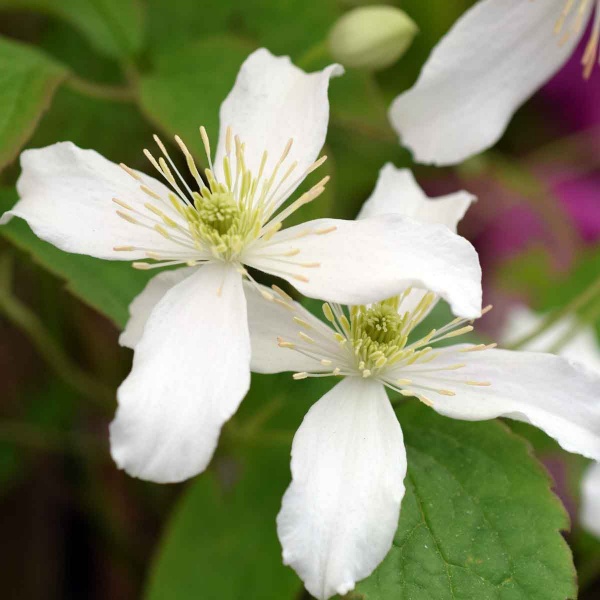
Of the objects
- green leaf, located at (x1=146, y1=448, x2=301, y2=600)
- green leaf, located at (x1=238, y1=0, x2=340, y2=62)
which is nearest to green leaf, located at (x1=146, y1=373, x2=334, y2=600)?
green leaf, located at (x1=146, y1=448, x2=301, y2=600)

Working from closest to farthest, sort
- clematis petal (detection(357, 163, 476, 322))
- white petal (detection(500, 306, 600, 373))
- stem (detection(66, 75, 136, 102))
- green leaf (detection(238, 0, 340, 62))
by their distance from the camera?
clematis petal (detection(357, 163, 476, 322)) < stem (detection(66, 75, 136, 102)) < green leaf (detection(238, 0, 340, 62)) < white petal (detection(500, 306, 600, 373))

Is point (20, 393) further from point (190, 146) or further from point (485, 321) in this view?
point (485, 321)

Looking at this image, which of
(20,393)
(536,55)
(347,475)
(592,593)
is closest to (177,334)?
(347,475)

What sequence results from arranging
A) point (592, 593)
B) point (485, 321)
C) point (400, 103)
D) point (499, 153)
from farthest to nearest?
point (499, 153) < point (485, 321) < point (592, 593) < point (400, 103)

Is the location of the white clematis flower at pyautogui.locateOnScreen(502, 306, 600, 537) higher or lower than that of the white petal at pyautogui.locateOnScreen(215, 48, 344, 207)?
lower

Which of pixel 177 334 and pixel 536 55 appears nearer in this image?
pixel 177 334

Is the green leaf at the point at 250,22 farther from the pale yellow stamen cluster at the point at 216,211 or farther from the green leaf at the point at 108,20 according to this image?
the pale yellow stamen cluster at the point at 216,211

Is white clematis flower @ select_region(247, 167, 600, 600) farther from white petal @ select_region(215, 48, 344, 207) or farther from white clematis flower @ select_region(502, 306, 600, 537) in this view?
white clematis flower @ select_region(502, 306, 600, 537)
